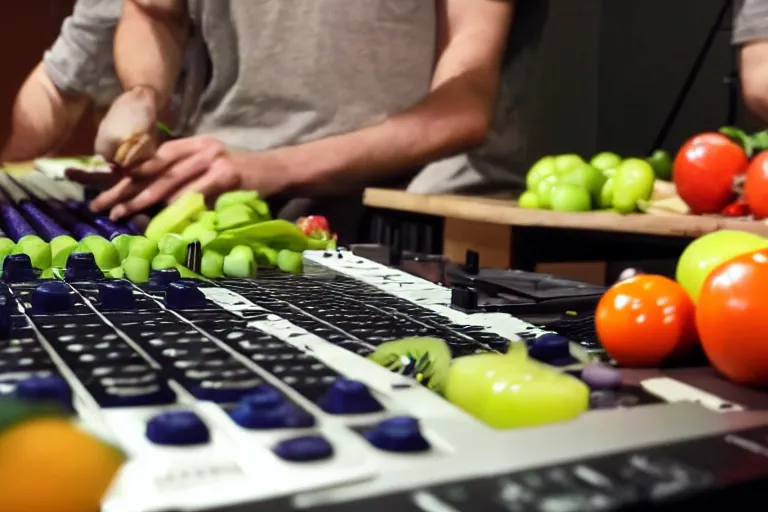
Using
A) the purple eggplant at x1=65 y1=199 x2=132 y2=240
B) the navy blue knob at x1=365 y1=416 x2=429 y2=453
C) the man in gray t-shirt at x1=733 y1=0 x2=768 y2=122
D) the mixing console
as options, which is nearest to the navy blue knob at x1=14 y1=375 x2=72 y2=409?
the mixing console

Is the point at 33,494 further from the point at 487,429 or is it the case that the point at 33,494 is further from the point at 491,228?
Answer: the point at 491,228

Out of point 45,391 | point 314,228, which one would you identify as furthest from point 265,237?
point 45,391

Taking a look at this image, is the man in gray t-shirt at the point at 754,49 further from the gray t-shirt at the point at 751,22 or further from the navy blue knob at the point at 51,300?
the navy blue knob at the point at 51,300

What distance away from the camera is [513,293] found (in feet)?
2.29

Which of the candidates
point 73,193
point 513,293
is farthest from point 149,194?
point 513,293

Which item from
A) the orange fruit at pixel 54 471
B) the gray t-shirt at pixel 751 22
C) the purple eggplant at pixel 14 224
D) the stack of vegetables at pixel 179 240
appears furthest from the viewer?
the gray t-shirt at pixel 751 22

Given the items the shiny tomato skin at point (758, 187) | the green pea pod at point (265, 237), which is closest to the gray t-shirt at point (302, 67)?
the shiny tomato skin at point (758, 187)

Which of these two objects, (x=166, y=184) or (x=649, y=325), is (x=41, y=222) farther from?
(x=649, y=325)

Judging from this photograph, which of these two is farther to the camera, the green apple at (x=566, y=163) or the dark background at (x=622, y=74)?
the dark background at (x=622, y=74)

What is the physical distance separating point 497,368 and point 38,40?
1.48m

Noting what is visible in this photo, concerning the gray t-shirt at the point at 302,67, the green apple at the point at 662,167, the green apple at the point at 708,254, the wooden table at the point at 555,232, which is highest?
the gray t-shirt at the point at 302,67

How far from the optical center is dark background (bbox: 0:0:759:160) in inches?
67.8

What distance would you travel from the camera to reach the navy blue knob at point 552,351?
46cm

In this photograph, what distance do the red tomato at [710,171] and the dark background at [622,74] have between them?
530 millimetres
